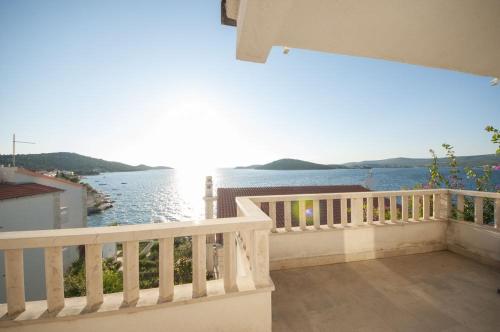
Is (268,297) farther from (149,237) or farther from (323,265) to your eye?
(323,265)

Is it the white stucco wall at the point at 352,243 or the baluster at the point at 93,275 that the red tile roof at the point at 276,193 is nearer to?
the white stucco wall at the point at 352,243

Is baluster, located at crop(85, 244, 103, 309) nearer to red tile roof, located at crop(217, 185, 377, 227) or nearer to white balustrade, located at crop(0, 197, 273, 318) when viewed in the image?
white balustrade, located at crop(0, 197, 273, 318)

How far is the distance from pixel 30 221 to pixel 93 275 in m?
19.8

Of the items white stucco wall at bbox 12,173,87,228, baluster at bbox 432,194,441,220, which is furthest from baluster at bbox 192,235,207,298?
white stucco wall at bbox 12,173,87,228

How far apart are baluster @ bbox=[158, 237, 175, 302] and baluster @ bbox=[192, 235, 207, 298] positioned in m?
0.20

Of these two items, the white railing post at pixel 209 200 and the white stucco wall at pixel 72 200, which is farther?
the white stucco wall at pixel 72 200

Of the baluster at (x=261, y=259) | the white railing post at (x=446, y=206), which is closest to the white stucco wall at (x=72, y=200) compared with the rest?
the baluster at (x=261, y=259)

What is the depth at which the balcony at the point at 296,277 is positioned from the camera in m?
1.87

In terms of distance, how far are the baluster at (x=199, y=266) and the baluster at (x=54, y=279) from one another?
1.06 m

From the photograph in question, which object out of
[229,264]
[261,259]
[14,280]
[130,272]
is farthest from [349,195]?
[14,280]

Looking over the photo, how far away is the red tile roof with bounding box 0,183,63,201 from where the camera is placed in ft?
47.4

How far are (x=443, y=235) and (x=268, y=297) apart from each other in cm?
466

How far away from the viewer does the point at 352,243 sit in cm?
426

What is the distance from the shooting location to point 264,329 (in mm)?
2211
